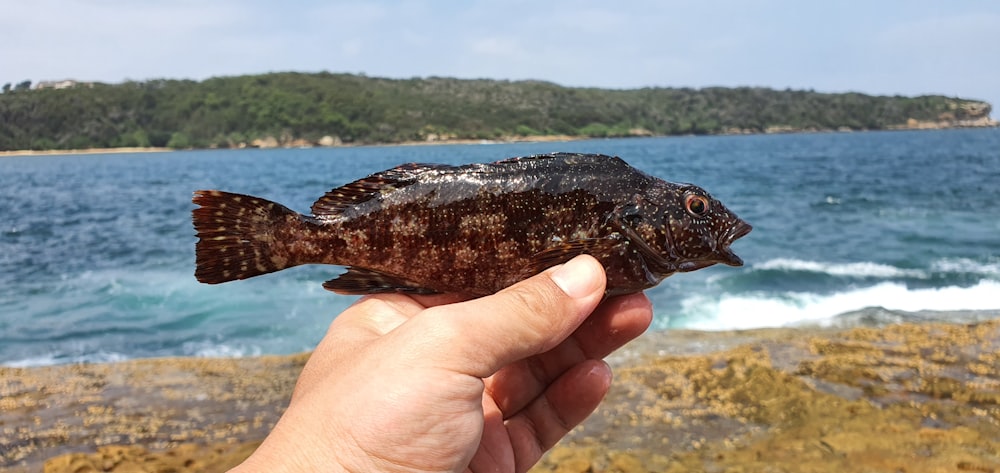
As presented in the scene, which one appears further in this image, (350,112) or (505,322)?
(350,112)

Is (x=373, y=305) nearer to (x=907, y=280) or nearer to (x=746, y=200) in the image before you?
(x=907, y=280)

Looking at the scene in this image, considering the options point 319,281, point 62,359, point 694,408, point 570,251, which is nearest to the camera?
point 570,251

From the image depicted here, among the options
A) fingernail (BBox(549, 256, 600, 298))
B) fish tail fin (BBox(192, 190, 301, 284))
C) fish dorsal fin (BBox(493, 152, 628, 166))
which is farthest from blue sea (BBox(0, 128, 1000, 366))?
fingernail (BBox(549, 256, 600, 298))

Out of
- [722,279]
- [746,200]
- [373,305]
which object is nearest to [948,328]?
[722,279]

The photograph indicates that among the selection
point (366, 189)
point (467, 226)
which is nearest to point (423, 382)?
point (467, 226)

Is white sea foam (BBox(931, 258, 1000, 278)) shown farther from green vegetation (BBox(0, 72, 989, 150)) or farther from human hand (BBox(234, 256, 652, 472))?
green vegetation (BBox(0, 72, 989, 150))

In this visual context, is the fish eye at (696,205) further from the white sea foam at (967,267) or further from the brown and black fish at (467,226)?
the white sea foam at (967,267)

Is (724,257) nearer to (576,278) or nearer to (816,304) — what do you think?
(576,278)
